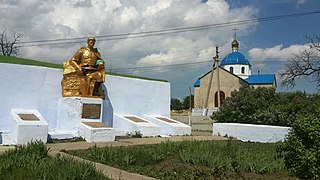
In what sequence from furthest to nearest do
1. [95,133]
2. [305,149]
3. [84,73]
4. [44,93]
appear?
1. [84,73]
2. [44,93]
3. [95,133]
4. [305,149]

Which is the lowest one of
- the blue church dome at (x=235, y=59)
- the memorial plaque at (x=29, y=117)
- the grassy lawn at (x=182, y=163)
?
the grassy lawn at (x=182, y=163)

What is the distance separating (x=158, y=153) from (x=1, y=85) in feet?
24.1

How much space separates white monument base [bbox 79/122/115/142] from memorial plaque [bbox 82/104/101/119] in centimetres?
75

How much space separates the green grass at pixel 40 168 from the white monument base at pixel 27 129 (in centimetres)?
410

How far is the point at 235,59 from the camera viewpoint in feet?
182

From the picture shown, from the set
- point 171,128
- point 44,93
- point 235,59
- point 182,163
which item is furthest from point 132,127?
point 235,59

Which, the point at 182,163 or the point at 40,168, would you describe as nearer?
the point at 40,168

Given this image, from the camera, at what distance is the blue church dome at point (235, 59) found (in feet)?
181

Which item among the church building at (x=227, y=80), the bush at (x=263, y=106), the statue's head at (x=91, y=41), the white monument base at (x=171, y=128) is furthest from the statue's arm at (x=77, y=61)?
the church building at (x=227, y=80)

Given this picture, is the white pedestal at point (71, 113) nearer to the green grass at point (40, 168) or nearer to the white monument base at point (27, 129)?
the white monument base at point (27, 129)

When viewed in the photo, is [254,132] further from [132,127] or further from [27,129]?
[27,129]

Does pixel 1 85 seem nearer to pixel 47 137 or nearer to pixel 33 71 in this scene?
pixel 33 71

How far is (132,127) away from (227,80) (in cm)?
3584

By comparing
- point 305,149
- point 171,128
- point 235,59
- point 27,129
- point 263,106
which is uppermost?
point 235,59
